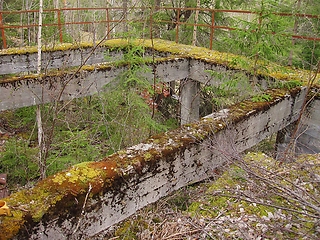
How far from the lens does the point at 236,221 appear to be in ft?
11.9

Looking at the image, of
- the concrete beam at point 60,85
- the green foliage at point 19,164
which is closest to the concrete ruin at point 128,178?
the concrete beam at point 60,85

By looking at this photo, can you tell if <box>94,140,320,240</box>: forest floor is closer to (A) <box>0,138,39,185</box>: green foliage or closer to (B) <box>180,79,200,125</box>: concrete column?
(A) <box>0,138,39,185</box>: green foliage

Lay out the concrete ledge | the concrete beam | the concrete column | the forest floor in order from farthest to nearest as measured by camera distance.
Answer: the concrete column, the concrete beam, the forest floor, the concrete ledge

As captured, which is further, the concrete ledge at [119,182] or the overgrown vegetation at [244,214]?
the overgrown vegetation at [244,214]

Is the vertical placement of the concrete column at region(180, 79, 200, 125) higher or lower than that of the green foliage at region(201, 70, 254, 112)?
lower

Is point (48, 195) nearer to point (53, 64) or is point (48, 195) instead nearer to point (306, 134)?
point (306, 134)

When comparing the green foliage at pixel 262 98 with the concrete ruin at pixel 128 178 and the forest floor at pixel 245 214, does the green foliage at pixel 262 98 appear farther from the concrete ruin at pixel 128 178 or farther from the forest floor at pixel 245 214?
the forest floor at pixel 245 214

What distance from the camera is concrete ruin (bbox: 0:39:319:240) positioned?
2490 mm

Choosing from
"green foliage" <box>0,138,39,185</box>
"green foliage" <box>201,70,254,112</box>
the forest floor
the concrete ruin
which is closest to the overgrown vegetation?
the forest floor

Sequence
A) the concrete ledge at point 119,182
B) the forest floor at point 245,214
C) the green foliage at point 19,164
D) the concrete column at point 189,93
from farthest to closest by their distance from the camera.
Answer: the concrete column at point 189,93 → the green foliage at point 19,164 → the forest floor at point 245,214 → the concrete ledge at point 119,182

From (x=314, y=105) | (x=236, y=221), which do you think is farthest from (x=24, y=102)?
(x=314, y=105)

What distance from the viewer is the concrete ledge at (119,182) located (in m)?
2.47

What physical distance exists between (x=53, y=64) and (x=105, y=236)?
766 centimetres

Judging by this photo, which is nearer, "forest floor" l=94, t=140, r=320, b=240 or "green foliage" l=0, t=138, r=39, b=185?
"forest floor" l=94, t=140, r=320, b=240
